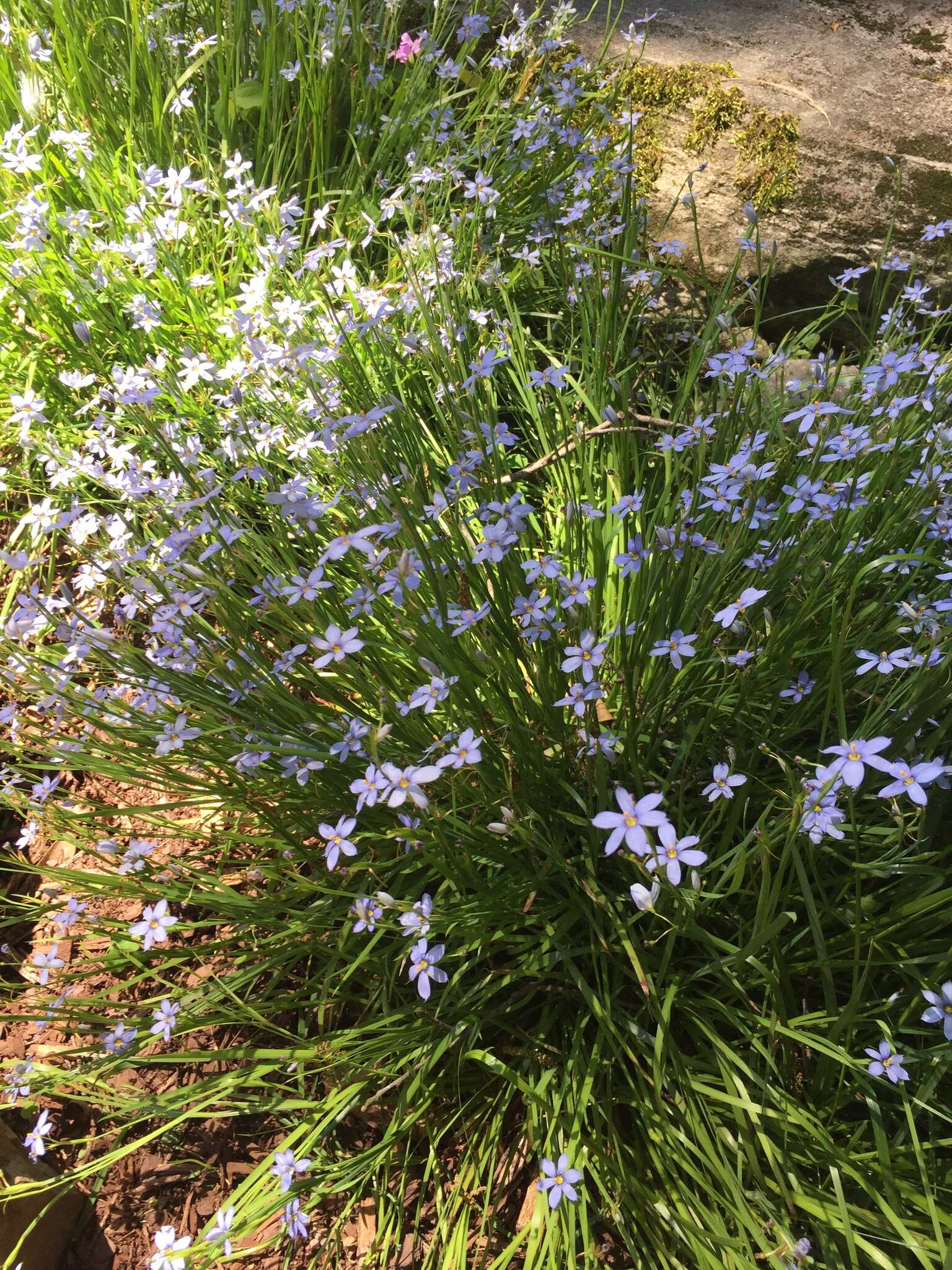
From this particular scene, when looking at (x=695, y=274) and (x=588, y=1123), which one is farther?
(x=695, y=274)

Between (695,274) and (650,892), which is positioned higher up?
(695,274)

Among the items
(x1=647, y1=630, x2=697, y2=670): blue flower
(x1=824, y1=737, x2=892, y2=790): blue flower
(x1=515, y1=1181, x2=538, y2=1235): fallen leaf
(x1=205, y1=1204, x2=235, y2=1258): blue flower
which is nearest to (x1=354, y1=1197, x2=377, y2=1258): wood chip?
(x1=515, y1=1181, x2=538, y2=1235): fallen leaf

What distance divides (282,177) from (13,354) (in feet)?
5.07

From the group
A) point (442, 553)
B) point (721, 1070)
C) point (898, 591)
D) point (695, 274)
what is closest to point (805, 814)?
point (721, 1070)

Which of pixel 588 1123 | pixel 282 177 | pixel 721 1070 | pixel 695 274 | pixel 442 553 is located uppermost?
pixel 282 177

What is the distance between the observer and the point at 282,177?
13.7 feet

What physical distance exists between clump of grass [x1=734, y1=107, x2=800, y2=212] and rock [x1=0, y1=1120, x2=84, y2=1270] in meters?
4.49

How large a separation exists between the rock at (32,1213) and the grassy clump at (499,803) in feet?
0.41

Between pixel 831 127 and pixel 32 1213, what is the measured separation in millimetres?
5105

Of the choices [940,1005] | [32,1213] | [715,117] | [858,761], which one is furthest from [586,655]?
[715,117]

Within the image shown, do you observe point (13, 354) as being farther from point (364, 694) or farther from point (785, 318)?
point (785, 318)

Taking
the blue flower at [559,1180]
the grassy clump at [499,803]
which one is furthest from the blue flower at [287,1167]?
the blue flower at [559,1180]

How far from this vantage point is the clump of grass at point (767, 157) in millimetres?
3889

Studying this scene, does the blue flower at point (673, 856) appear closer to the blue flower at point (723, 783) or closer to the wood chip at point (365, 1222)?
the blue flower at point (723, 783)
